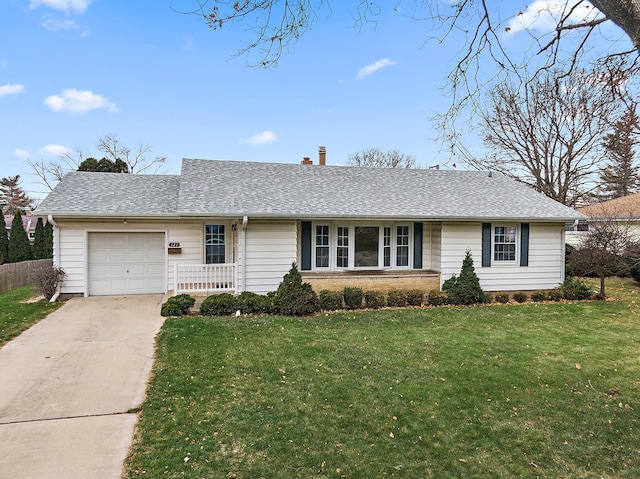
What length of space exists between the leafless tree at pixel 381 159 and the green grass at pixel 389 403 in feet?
103

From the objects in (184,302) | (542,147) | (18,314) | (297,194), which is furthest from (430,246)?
(542,147)

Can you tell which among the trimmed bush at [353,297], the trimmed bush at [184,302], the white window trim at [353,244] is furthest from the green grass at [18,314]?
the trimmed bush at [353,297]

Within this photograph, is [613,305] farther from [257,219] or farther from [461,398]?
[257,219]

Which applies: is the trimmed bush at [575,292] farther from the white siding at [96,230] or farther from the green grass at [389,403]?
the white siding at [96,230]

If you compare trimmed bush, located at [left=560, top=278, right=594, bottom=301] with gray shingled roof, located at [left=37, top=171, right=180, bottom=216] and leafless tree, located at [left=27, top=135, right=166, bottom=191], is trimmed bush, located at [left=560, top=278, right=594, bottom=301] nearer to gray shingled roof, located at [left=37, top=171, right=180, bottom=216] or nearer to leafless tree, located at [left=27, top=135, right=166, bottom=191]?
gray shingled roof, located at [left=37, top=171, right=180, bottom=216]

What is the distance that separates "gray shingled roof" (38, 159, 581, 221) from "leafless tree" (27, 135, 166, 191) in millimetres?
21851

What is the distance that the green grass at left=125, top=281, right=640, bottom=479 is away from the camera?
3.46m

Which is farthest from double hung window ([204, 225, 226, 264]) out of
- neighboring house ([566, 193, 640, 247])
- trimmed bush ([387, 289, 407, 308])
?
neighboring house ([566, 193, 640, 247])

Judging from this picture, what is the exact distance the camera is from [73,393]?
4.84 m

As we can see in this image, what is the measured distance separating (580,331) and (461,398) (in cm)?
505

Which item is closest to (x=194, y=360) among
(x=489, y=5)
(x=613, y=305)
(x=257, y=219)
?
(x=257, y=219)

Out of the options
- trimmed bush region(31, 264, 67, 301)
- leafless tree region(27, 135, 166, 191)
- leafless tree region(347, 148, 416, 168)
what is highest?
leafless tree region(347, 148, 416, 168)

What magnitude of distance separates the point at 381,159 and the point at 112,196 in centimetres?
3074

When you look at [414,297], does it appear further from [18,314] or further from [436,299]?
[18,314]
